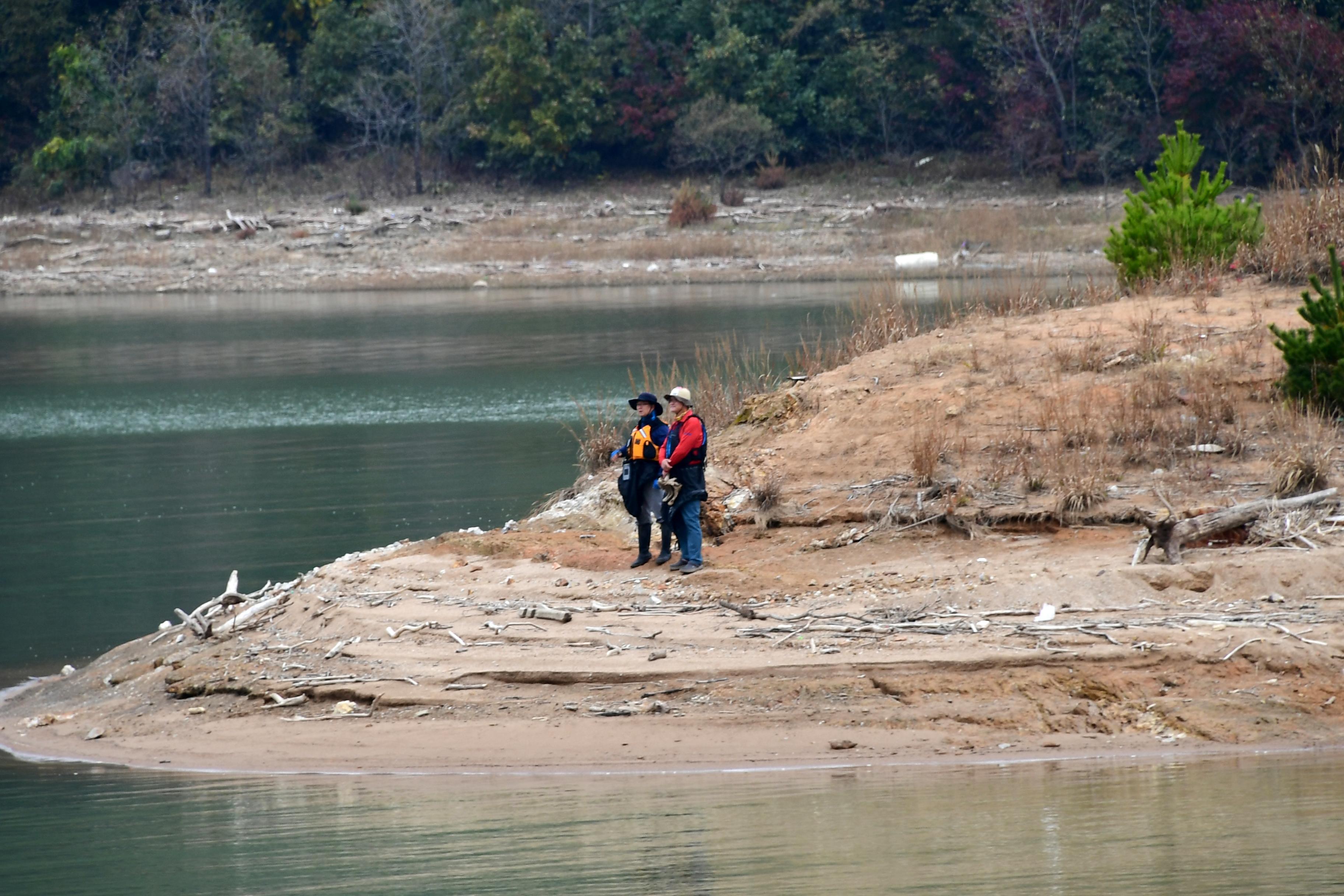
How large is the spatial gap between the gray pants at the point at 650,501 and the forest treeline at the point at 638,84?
131 ft

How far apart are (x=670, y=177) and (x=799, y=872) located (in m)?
53.5

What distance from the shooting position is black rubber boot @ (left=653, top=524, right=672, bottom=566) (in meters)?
11.7

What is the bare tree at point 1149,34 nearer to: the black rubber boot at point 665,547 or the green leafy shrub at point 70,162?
the green leafy shrub at point 70,162

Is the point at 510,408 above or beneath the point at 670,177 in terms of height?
beneath

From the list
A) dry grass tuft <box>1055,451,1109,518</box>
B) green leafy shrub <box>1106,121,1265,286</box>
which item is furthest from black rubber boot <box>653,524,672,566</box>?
green leafy shrub <box>1106,121,1265,286</box>

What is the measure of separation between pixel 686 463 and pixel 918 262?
3442cm

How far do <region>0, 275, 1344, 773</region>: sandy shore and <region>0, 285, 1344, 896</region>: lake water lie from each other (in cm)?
50

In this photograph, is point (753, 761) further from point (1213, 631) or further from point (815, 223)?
point (815, 223)

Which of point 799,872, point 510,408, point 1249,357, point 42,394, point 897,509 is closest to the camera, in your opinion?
point 799,872

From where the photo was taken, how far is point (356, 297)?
4703 centimetres

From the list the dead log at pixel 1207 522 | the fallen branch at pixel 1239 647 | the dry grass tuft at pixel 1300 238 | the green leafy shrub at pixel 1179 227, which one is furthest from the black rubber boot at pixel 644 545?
the dry grass tuft at pixel 1300 238

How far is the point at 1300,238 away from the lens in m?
15.7

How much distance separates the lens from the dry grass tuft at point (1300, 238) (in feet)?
50.5

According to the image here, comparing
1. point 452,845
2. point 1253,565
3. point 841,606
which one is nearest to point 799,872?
point 452,845
